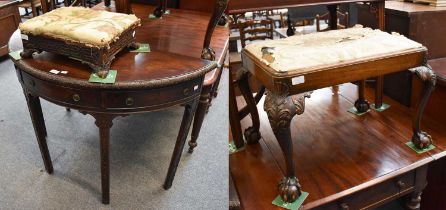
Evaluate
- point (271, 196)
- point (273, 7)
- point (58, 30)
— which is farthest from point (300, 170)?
point (58, 30)

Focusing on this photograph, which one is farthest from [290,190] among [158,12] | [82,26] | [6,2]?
[6,2]

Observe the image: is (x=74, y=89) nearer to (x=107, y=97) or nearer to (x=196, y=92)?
(x=107, y=97)

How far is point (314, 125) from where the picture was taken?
1677 millimetres

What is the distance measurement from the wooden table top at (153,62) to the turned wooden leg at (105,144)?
154mm

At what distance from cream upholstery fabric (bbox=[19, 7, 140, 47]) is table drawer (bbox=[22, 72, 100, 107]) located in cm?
16

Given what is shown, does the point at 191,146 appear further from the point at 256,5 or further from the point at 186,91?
the point at 256,5

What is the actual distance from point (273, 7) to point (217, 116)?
1.01 m

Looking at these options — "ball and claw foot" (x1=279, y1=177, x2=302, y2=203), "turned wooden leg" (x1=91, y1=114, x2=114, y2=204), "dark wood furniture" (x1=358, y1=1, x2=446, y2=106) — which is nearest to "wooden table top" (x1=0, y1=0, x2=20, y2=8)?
"turned wooden leg" (x1=91, y1=114, x2=114, y2=204)

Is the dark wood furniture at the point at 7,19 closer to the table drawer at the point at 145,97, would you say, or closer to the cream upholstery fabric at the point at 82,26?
the cream upholstery fabric at the point at 82,26

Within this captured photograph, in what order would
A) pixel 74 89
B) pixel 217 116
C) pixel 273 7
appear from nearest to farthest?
1. pixel 74 89
2. pixel 273 7
3. pixel 217 116

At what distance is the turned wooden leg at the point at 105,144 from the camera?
1.25 m

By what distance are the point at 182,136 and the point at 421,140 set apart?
958 mm

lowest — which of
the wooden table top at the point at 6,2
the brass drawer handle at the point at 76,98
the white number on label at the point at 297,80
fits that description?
the brass drawer handle at the point at 76,98

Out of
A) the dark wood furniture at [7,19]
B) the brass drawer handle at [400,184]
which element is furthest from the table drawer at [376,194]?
the dark wood furniture at [7,19]
